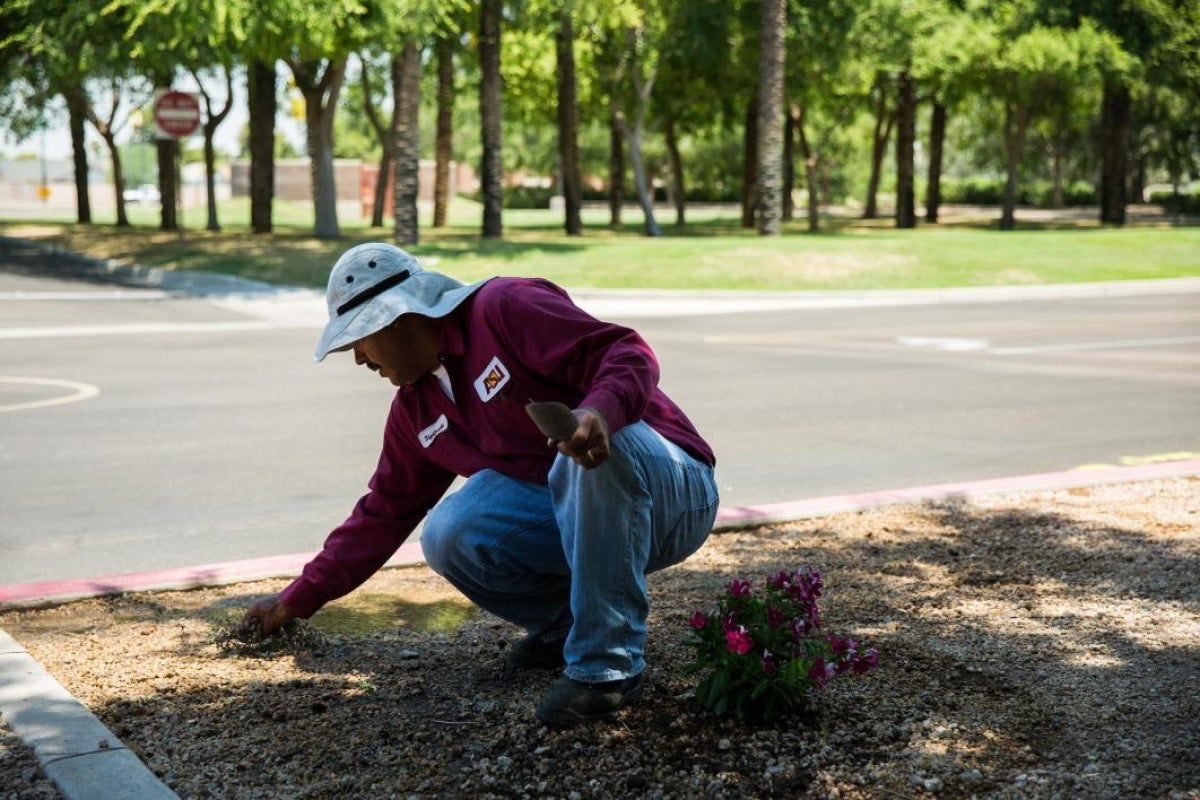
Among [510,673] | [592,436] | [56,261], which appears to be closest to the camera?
[592,436]

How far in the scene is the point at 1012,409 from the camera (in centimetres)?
957

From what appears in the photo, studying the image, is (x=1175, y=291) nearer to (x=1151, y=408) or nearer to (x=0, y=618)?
(x=1151, y=408)

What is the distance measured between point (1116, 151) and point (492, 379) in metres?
36.5

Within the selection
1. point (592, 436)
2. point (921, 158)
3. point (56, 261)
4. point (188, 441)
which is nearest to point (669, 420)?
point (592, 436)

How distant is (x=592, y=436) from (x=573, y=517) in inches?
16.6

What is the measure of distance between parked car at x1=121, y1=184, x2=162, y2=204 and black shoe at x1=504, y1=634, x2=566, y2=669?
88573mm

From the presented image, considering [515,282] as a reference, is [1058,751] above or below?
below

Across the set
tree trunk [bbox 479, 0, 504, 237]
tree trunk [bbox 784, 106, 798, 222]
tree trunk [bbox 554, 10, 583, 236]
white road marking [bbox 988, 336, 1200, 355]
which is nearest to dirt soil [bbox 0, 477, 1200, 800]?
white road marking [bbox 988, 336, 1200, 355]

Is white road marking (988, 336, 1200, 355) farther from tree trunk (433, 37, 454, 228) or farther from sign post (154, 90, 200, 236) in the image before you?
tree trunk (433, 37, 454, 228)

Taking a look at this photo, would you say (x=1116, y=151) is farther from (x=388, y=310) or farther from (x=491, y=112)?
(x=388, y=310)

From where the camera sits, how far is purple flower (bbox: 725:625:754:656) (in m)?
3.29

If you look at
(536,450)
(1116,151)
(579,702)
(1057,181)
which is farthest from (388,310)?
(1057,181)

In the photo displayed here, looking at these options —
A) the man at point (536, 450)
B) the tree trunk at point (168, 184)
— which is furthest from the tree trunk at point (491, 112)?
the man at point (536, 450)

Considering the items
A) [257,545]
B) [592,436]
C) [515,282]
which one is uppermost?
[515,282]
